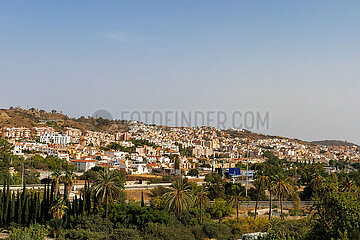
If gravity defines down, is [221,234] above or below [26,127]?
below

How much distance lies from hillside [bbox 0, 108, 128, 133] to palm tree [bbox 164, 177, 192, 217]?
110 meters

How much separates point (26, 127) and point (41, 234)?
112 metres

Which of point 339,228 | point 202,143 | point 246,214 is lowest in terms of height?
point 246,214

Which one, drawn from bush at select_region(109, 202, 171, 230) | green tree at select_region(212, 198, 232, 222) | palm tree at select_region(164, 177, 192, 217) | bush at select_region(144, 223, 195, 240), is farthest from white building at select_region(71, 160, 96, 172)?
bush at select_region(144, 223, 195, 240)

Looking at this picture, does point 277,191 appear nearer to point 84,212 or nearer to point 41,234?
point 84,212

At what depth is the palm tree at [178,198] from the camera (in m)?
29.6

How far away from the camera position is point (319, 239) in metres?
18.2

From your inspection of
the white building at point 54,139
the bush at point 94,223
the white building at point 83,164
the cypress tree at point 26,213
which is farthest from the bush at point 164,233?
the white building at point 54,139

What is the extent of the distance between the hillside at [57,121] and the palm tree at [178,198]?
11041 centimetres

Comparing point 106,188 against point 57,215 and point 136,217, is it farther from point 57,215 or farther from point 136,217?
point 57,215

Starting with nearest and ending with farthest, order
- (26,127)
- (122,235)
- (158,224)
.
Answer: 1. (122,235)
2. (158,224)
3. (26,127)

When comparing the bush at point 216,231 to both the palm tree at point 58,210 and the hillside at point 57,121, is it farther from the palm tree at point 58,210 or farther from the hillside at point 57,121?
the hillside at point 57,121

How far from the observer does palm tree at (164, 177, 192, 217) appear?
97.1 feet

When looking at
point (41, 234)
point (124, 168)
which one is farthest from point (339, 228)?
point (124, 168)
